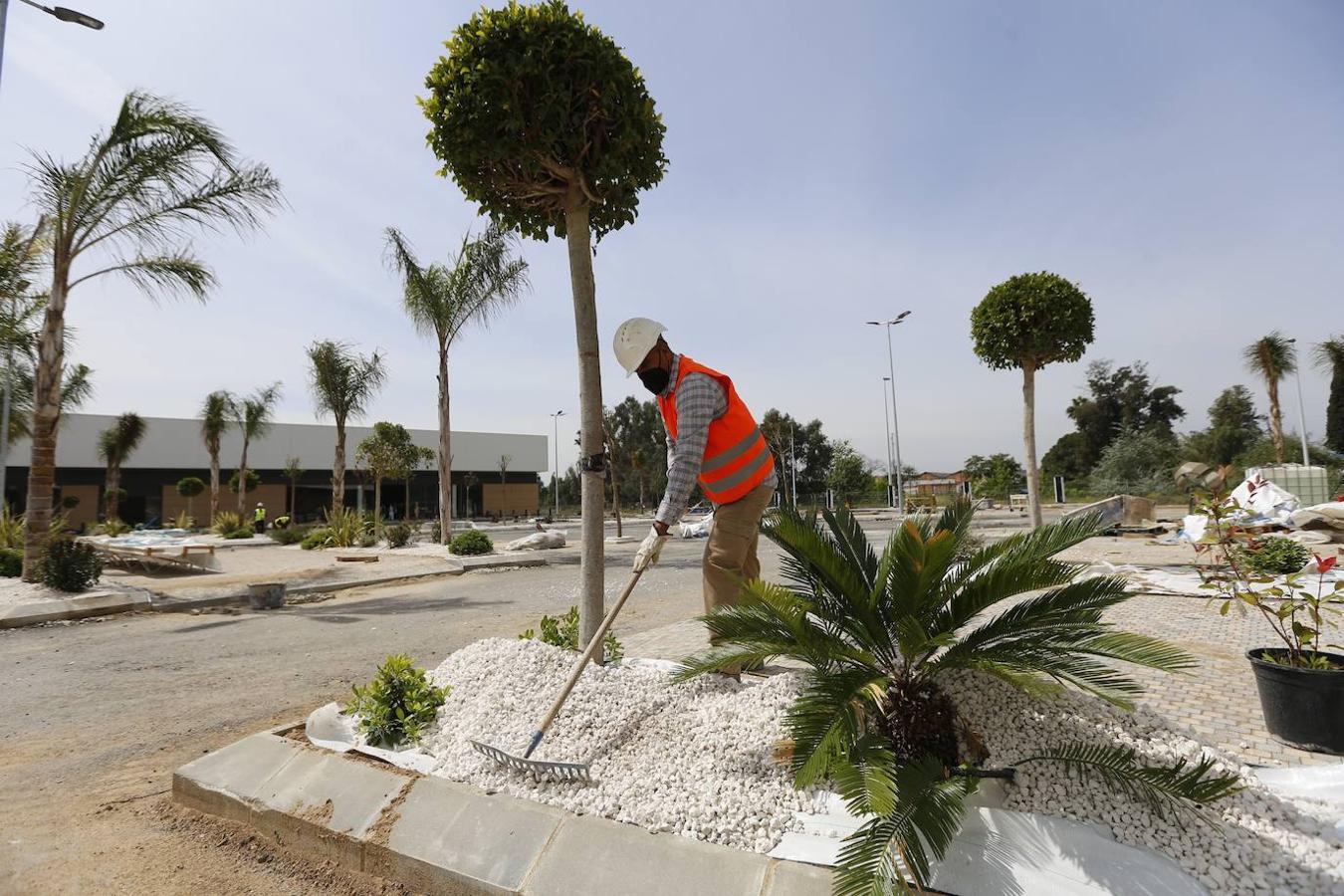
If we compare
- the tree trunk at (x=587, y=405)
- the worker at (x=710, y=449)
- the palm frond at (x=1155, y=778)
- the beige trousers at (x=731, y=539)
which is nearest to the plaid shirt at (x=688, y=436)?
the worker at (x=710, y=449)

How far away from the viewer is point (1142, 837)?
82.0 inches

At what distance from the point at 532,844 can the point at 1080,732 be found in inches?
79.3

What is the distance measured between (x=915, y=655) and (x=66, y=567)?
1146 cm

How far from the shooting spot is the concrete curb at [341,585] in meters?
9.52

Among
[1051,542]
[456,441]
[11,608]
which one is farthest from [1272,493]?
[456,441]

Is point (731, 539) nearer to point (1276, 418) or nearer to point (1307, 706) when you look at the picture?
point (1307, 706)

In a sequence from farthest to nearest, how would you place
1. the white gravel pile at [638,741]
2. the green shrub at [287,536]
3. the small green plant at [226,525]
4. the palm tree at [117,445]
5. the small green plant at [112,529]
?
the palm tree at [117,445] → the small green plant at [226,525] → the small green plant at [112,529] → the green shrub at [287,536] → the white gravel pile at [638,741]

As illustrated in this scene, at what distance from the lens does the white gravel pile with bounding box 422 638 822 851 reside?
2.50 meters

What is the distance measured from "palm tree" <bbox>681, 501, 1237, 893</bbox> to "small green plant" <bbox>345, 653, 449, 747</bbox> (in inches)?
60.0

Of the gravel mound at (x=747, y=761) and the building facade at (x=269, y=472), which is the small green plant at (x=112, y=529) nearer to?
the building facade at (x=269, y=472)

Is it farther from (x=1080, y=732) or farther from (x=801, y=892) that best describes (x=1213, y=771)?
(x=801, y=892)

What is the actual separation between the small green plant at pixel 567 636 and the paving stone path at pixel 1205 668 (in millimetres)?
892

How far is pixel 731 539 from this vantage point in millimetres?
3832

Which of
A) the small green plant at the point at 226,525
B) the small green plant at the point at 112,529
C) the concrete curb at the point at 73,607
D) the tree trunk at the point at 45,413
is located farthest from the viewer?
the small green plant at the point at 226,525
